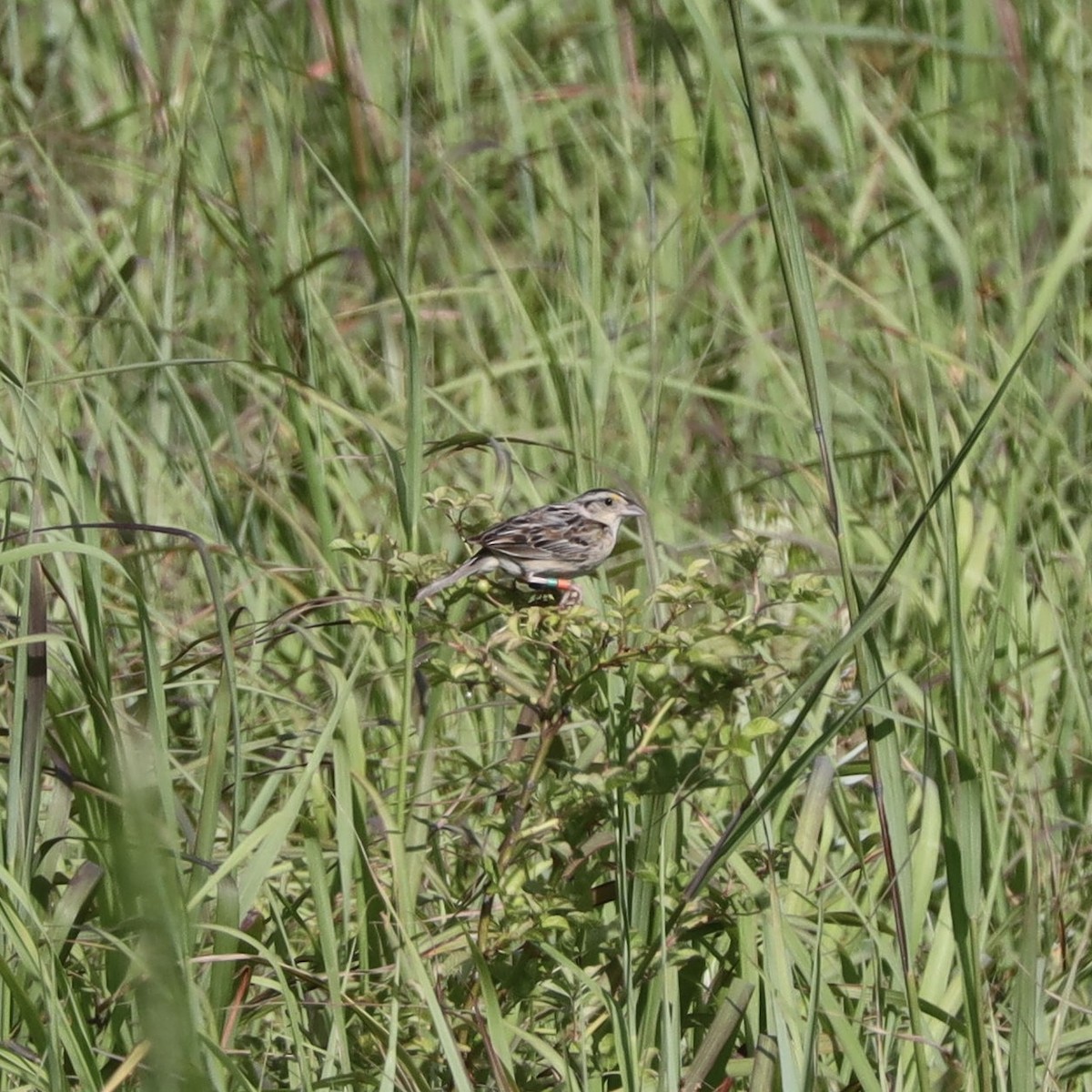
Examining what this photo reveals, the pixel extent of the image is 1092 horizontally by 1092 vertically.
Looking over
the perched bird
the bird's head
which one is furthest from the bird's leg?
the bird's head

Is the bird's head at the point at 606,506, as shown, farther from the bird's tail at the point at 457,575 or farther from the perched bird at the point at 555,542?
the bird's tail at the point at 457,575

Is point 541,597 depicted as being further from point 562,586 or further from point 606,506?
point 606,506

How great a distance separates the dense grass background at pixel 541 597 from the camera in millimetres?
2215

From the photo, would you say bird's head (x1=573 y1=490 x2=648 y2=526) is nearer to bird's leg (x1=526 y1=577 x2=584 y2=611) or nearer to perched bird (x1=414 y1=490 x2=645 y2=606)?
perched bird (x1=414 y1=490 x2=645 y2=606)

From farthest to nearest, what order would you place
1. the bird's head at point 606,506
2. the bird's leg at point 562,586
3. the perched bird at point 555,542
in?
the bird's head at point 606,506, the perched bird at point 555,542, the bird's leg at point 562,586

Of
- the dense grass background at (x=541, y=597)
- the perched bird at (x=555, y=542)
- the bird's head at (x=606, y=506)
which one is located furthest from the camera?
the bird's head at (x=606, y=506)

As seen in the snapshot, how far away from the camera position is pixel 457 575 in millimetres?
2621

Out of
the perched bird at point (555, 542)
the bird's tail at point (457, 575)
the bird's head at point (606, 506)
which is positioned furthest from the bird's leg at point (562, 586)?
the bird's head at point (606, 506)

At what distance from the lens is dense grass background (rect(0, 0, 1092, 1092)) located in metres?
2.21

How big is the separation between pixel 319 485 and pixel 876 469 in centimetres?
149

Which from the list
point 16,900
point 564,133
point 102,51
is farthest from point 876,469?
point 102,51

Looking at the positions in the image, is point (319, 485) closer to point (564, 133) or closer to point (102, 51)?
point (564, 133)

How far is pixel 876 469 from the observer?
418cm

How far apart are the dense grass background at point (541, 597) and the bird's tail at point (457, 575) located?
4 centimetres
